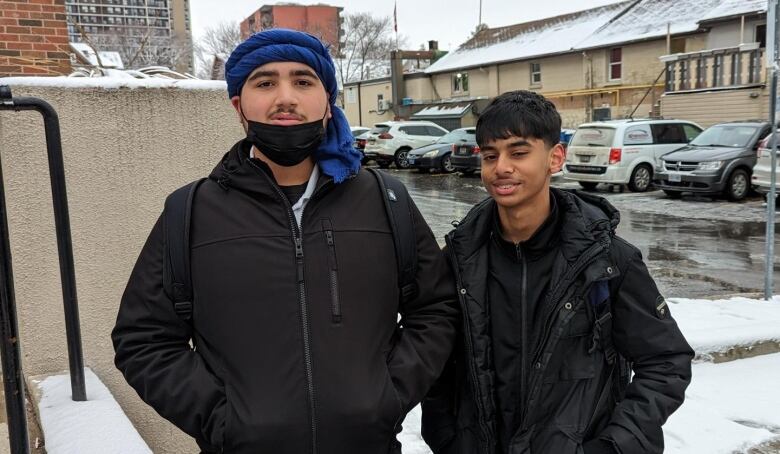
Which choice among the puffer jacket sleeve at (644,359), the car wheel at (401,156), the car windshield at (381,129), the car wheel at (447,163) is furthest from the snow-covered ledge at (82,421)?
the car windshield at (381,129)

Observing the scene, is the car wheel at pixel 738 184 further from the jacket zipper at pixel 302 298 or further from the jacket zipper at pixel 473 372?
the jacket zipper at pixel 302 298

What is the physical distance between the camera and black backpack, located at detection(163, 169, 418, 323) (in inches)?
69.6

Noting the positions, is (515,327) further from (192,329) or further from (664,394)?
(192,329)

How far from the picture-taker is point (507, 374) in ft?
6.47

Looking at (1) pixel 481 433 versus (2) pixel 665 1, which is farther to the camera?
(2) pixel 665 1

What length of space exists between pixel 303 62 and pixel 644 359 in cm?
131

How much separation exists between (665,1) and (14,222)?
30547 mm

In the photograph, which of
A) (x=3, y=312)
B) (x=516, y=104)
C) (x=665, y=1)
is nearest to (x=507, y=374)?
(x=516, y=104)

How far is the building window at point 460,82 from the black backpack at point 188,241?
3596 cm

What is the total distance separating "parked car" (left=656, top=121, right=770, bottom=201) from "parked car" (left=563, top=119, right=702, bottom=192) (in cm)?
91

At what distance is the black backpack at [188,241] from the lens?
1.77m

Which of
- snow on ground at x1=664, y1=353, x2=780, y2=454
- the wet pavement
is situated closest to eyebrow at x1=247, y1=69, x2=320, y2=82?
snow on ground at x1=664, y1=353, x2=780, y2=454

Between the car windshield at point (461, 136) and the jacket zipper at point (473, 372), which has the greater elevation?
the car windshield at point (461, 136)

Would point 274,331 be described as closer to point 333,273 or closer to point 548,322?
point 333,273
